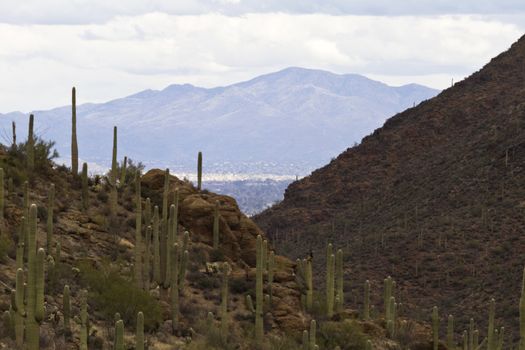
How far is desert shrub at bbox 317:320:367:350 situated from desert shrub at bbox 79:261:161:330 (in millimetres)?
5072

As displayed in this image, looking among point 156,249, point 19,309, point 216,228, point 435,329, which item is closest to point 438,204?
point 435,329

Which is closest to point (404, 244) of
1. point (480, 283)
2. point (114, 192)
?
point (480, 283)

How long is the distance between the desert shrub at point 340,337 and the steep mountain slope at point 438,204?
15487 millimetres

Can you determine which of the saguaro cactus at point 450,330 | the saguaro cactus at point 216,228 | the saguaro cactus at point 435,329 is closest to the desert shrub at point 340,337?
the saguaro cactus at point 435,329

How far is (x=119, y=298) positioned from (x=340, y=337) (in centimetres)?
656

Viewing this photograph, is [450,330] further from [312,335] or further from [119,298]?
[119,298]

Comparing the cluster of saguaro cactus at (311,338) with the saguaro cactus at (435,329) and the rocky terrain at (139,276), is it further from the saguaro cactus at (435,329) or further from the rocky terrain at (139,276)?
the saguaro cactus at (435,329)

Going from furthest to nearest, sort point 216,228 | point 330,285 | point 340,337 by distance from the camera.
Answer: point 216,228 → point 330,285 → point 340,337

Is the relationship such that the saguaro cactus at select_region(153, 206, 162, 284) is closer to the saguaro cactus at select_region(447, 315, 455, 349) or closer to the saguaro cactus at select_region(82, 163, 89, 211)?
the saguaro cactus at select_region(82, 163, 89, 211)

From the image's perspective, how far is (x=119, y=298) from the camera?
71.8 ft

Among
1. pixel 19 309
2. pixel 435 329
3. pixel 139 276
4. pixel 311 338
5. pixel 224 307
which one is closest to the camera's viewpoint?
pixel 19 309

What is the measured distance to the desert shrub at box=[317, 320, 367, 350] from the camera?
83.1 feet

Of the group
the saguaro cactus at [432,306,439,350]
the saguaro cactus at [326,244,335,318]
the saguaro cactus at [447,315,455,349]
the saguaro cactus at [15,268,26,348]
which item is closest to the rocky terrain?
the saguaro cactus at [15,268,26,348]

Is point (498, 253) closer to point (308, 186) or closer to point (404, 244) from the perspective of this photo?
point (404, 244)
